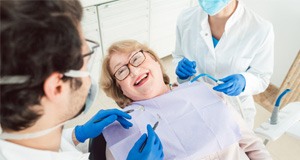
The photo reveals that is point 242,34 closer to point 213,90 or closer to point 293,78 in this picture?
point 213,90

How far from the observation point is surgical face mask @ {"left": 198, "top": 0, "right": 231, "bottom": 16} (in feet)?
4.43

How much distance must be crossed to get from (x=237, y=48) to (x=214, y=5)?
0.31 metres

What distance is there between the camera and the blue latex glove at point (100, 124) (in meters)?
1.21

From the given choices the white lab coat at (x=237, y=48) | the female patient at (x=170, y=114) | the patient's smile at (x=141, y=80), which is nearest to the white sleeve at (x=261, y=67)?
the white lab coat at (x=237, y=48)

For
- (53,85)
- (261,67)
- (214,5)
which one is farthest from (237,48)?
(53,85)

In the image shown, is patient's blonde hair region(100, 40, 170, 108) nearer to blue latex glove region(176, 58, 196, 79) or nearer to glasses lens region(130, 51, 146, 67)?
glasses lens region(130, 51, 146, 67)

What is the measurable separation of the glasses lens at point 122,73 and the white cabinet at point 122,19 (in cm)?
112

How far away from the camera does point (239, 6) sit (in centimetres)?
144

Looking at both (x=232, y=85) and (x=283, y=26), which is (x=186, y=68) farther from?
(x=283, y=26)

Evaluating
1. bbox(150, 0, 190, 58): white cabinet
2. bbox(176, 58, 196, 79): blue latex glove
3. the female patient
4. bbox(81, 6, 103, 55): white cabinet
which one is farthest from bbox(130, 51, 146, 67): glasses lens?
bbox(150, 0, 190, 58): white cabinet

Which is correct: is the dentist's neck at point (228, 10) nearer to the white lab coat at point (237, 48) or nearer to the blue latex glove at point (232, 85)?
the white lab coat at point (237, 48)

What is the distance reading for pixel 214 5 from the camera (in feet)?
4.45

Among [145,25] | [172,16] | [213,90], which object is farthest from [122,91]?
[172,16]

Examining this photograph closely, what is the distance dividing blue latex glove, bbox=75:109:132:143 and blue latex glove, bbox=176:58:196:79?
49 cm
